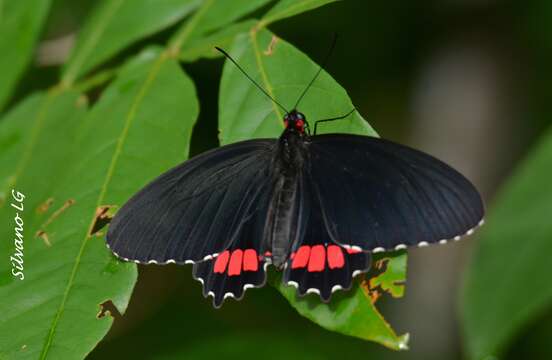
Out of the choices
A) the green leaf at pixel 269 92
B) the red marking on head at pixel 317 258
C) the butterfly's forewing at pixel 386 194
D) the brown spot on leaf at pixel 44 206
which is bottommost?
the red marking on head at pixel 317 258

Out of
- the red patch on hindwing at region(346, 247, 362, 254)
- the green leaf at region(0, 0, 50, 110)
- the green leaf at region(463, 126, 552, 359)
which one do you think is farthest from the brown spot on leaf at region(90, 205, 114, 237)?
the green leaf at region(463, 126, 552, 359)

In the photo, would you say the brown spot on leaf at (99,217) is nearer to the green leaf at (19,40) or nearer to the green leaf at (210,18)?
the green leaf at (210,18)

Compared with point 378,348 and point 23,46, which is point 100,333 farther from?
point 378,348

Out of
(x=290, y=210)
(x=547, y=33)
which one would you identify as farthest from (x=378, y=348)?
(x=290, y=210)

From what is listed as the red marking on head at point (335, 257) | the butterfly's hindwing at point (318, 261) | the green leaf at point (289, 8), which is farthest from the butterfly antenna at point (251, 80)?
the red marking on head at point (335, 257)

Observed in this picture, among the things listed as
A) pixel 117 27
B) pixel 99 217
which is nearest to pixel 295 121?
pixel 99 217

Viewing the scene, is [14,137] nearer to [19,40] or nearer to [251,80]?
[19,40]
